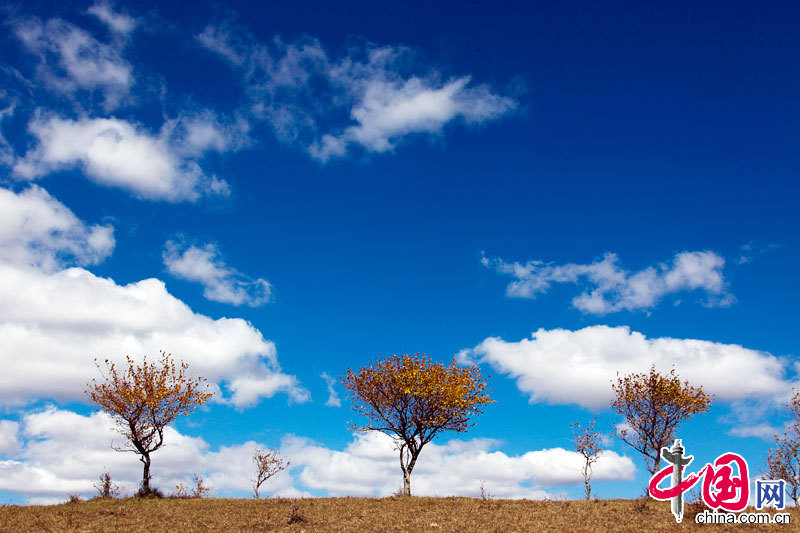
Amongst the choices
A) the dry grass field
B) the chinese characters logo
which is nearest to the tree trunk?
the dry grass field

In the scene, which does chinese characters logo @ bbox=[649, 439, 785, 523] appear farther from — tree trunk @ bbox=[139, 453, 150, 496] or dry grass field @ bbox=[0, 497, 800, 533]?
tree trunk @ bbox=[139, 453, 150, 496]

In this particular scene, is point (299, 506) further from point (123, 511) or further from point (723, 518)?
point (723, 518)

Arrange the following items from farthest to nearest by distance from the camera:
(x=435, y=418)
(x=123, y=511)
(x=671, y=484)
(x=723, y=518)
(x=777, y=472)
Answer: (x=777, y=472) < (x=435, y=418) < (x=123, y=511) < (x=723, y=518) < (x=671, y=484)

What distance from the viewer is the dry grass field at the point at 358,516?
118ft

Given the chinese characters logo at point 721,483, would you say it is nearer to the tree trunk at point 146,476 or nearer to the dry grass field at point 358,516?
the dry grass field at point 358,516

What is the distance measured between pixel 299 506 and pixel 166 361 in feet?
63.2

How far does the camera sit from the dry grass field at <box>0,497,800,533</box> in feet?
118

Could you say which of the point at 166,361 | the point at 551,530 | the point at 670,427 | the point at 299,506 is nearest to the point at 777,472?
the point at 670,427

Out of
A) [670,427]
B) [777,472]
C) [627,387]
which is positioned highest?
[627,387]

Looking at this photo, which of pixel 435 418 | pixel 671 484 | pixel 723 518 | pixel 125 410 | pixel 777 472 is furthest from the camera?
pixel 777 472

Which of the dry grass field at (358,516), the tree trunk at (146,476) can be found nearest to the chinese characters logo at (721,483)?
the dry grass field at (358,516)

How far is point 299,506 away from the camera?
42.2 meters

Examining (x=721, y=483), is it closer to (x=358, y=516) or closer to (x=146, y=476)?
(x=358, y=516)

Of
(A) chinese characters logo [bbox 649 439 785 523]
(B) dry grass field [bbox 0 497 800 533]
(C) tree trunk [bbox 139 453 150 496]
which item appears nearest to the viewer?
(A) chinese characters logo [bbox 649 439 785 523]
